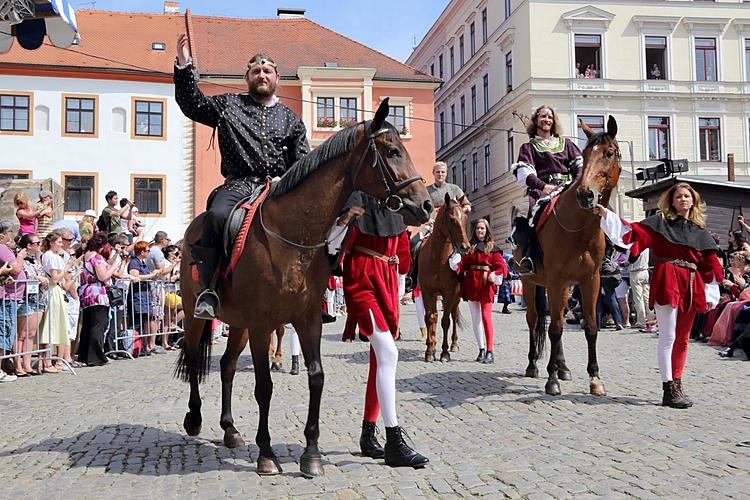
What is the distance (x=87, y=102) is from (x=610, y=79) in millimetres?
30010

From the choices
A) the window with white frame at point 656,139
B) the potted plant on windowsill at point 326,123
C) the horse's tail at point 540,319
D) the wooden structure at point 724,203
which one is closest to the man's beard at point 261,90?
the horse's tail at point 540,319

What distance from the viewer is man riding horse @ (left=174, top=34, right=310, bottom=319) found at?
5.68 metres

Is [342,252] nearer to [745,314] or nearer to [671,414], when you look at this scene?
[671,414]

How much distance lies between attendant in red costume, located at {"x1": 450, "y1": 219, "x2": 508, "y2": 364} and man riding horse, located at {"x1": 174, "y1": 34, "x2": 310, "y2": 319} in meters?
5.47

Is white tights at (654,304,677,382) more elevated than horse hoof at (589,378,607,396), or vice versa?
white tights at (654,304,677,382)

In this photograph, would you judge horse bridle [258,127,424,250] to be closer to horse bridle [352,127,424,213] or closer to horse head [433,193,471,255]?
horse bridle [352,127,424,213]

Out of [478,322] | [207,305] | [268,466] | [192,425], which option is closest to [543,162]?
[478,322]

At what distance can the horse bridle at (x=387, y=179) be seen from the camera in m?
4.72

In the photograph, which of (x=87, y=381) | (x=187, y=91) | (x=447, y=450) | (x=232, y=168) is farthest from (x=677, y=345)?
(x=87, y=381)

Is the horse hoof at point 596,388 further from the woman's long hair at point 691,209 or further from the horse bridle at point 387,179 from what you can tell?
the horse bridle at point 387,179

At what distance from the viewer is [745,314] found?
1210 centimetres

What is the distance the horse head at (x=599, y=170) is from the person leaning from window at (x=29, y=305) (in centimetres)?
815

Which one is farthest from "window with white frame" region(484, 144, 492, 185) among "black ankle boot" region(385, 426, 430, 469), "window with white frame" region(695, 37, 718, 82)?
"black ankle boot" region(385, 426, 430, 469)

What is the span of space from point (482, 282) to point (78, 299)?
6.87 m
